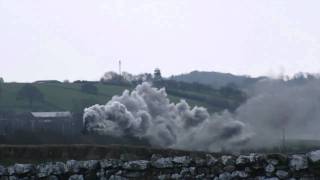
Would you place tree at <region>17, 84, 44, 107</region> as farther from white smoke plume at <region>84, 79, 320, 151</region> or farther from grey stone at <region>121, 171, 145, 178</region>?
grey stone at <region>121, 171, 145, 178</region>

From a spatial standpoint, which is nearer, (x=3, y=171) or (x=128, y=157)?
(x=3, y=171)

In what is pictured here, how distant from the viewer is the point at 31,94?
15600 cm

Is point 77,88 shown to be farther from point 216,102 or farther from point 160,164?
point 160,164

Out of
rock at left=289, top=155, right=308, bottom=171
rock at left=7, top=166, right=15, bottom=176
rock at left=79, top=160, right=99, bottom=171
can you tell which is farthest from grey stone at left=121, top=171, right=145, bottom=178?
rock at left=289, top=155, right=308, bottom=171

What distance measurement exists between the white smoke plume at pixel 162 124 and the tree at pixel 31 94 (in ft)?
109

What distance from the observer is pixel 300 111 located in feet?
424

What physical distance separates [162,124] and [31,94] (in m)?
46.4

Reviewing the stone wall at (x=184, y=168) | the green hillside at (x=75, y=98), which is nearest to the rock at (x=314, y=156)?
the stone wall at (x=184, y=168)

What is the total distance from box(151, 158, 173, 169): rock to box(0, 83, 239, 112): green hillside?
114m

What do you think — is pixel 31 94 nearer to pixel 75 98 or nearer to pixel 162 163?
pixel 75 98

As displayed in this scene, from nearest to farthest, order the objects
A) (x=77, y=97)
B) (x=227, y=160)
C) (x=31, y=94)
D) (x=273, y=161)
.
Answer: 1. (x=273, y=161)
2. (x=227, y=160)
3. (x=77, y=97)
4. (x=31, y=94)

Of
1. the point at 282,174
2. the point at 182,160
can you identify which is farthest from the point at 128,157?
the point at 282,174

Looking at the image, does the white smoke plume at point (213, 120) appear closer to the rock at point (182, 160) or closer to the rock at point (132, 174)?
the rock at point (132, 174)

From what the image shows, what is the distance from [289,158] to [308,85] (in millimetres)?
119938
